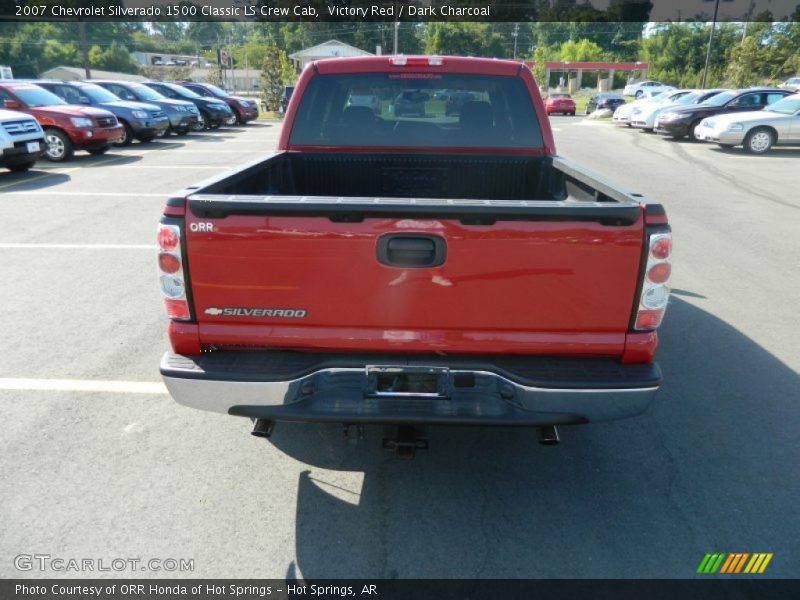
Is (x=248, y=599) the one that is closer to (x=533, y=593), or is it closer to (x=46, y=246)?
(x=533, y=593)

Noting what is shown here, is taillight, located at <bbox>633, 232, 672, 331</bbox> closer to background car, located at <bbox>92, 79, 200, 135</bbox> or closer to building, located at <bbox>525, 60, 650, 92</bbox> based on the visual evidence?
background car, located at <bbox>92, 79, 200, 135</bbox>

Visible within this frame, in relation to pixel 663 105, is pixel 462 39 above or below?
above

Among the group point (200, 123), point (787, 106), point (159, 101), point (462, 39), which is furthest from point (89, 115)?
point (462, 39)

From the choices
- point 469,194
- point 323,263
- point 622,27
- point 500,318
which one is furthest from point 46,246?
point 622,27

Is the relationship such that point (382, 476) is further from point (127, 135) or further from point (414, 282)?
point (127, 135)

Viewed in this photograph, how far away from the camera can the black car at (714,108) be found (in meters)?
19.5

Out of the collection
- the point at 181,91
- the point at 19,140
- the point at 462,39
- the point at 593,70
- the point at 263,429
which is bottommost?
the point at 263,429

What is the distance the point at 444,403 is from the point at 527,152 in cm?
248

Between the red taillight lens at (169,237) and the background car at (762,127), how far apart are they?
18715 mm

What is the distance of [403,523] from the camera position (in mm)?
2961

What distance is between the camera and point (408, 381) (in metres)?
2.67

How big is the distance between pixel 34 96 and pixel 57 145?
1361 millimetres

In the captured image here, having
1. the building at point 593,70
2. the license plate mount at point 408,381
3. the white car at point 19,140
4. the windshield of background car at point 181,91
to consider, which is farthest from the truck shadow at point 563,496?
the building at point 593,70

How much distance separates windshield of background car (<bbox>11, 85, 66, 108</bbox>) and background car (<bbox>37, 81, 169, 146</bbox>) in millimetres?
1805
